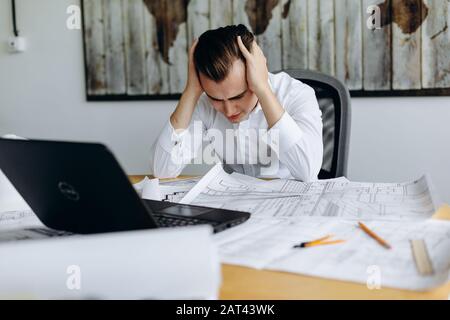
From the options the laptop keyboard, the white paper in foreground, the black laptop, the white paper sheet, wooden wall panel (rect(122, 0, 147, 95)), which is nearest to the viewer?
the white paper in foreground

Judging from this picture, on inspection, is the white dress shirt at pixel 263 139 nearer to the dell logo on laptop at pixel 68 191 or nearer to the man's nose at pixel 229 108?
the man's nose at pixel 229 108

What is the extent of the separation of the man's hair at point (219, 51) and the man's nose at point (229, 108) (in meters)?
0.07

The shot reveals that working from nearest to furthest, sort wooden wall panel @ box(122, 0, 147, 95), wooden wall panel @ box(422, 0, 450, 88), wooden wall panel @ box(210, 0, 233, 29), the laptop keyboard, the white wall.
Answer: the laptop keyboard, wooden wall panel @ box(422, 0, 450, 88), the white wall, wooden wall panel @ box(210, 0, 233, 29), wooden wall panel @ box(122, 0, 147, 95)

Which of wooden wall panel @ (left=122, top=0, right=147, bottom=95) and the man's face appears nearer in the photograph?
the man's face

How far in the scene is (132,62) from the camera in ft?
8.24

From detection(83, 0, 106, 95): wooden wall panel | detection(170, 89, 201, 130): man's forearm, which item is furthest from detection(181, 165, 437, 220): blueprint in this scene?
detection(83, 0, 106, 95): wooden wall panel

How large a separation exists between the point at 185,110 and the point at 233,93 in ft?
0.68

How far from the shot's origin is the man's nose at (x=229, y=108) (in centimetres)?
147

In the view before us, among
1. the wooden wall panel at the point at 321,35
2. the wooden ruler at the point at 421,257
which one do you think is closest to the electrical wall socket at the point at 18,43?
the wooden wall panel at the point at 321,35

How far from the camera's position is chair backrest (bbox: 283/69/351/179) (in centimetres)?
162

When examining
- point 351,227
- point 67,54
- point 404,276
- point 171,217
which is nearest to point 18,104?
point 67,54

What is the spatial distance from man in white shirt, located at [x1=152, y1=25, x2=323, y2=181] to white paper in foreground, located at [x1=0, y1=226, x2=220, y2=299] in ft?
2.83

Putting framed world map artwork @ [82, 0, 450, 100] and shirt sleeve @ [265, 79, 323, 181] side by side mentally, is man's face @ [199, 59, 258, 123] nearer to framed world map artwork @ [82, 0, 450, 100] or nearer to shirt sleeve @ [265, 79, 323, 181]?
shirt sleeve @ [265, 79, 323, 181]

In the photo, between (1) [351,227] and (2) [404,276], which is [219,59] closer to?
(1) [351,227]
